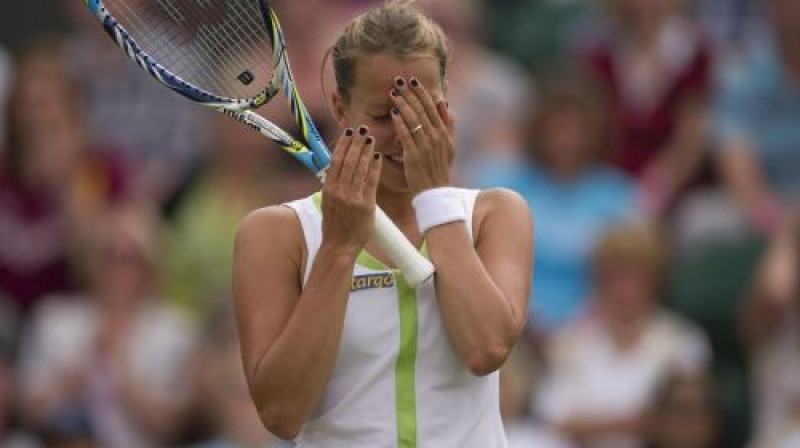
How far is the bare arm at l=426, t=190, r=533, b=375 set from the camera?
12.8 ft

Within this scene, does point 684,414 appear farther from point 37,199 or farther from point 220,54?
point 37,199

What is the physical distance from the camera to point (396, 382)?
156 inches

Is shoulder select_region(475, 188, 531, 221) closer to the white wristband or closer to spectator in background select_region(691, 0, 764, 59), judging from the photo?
the white wristband

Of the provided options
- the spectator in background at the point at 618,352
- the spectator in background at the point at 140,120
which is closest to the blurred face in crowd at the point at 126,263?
the spectator in background at the point at 140,120

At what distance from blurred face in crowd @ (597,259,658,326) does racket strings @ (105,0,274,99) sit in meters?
3.50

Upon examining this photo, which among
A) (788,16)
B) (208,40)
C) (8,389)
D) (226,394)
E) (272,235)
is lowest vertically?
(788,16)

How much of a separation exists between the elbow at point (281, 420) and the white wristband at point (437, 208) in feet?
1.62

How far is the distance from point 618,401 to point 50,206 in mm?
3188

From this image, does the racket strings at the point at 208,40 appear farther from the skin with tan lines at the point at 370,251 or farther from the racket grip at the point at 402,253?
the racket grip at the point at 402,253

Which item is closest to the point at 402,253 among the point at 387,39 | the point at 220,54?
the point at 387,39

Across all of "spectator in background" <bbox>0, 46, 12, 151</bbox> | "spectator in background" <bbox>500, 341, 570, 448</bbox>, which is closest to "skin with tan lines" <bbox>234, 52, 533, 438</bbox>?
"spectator in background" <bbox>500, 341, 570, 448</bbox>

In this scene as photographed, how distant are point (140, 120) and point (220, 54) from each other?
18.9ft

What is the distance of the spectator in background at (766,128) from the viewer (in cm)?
821

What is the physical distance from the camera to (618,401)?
7559 mm
